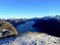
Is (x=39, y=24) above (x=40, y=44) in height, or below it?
below

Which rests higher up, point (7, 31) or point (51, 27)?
point (7, 31)

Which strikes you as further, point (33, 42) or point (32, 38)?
point (32, 38)

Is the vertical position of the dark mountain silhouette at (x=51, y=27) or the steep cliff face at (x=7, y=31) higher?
the steep cliff face at (x=7, y=31)

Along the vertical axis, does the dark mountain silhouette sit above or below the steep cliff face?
below

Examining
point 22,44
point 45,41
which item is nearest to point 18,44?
point 22,44

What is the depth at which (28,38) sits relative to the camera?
470 inches

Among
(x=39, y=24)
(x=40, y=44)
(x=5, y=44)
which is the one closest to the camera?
(x=40, y=44)

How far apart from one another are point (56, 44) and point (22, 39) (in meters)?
2.79

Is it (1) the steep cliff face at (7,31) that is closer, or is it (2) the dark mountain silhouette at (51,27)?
(1) the steep cliff face at (7,31)

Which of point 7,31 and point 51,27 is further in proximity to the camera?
point 51,27

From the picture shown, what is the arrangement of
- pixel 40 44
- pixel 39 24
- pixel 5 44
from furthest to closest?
pixel 39 24 → pixel 5 44 → pixel 40 44

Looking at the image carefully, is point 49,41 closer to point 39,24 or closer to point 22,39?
point 22,39

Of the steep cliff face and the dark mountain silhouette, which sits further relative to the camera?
the dark mountain silhouette

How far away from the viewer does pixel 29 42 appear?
36.5 feet
